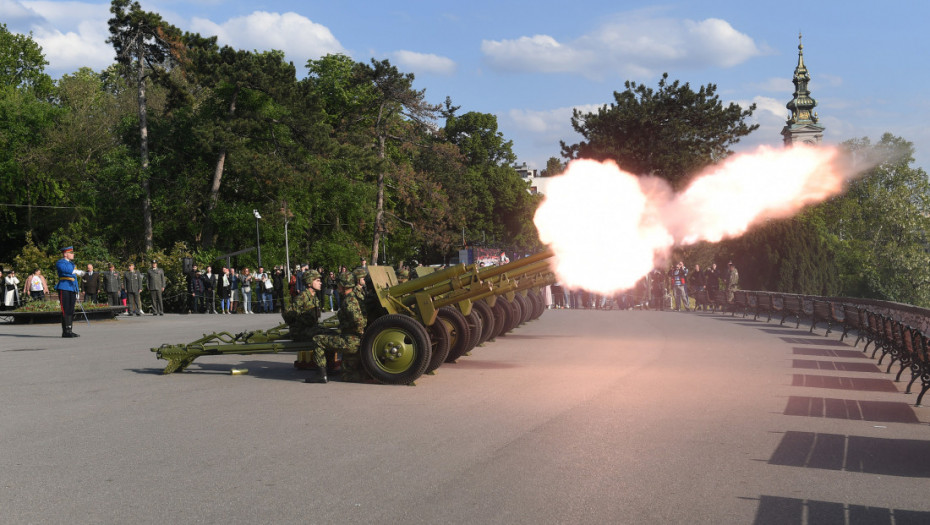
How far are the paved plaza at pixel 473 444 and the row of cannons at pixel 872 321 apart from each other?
58 centimetres

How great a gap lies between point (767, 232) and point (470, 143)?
53.2m

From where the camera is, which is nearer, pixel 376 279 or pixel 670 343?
pixel 376 279

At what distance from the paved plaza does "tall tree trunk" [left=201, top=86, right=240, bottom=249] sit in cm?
3328

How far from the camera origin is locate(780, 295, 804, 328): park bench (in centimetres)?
2472

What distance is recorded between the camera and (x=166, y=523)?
18.7 feet

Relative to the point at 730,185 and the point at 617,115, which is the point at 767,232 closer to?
the point at 617,115

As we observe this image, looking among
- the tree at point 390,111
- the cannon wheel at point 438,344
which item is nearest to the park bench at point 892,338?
the cannon wheel at point 438,344

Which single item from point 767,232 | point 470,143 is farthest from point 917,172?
point 767,232

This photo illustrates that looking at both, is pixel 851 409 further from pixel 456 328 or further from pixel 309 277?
pixel 309 277

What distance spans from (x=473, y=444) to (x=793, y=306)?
19568mm

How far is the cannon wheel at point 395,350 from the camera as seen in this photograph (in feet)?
39.9

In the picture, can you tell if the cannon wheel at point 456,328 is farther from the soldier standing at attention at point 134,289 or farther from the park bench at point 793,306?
the soldier standing at attention at point 134,289

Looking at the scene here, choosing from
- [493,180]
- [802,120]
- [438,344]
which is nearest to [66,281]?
[438,344]

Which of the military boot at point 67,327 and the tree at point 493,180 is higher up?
the tree at point 493,180
